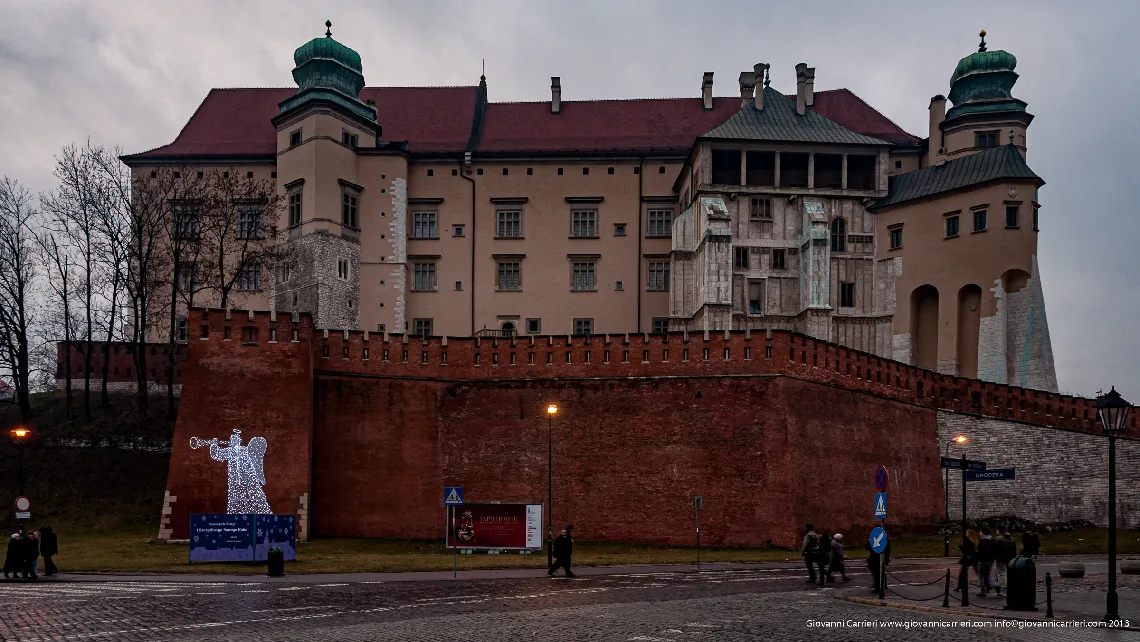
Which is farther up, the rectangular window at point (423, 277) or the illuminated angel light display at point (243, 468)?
the rectangular window at point (423, 277)

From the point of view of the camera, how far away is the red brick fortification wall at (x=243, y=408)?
38656 mm

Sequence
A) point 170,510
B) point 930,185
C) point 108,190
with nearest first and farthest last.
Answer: point 170,510
point 108,190
point 930,185

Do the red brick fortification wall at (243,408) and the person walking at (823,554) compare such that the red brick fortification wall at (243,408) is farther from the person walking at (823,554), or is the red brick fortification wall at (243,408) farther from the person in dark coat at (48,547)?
the person walking at (823,554)

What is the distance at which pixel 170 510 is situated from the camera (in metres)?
38.1

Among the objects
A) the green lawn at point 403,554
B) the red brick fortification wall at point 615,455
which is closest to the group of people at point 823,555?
the green lawn at point 403,554

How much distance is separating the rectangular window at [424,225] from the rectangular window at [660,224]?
11102 millimetres

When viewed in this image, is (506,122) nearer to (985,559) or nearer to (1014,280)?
(1014,280)

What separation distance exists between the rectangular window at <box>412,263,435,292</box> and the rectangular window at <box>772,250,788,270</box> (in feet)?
64.2

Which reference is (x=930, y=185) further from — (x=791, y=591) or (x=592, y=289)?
(x=791, y=591)

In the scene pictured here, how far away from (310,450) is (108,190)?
19.2 meters

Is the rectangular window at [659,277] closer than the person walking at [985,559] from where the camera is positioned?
No

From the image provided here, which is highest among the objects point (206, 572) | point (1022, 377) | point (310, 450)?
point (1022, 377)

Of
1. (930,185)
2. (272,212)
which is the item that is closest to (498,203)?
(272,212)

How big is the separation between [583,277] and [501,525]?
32012mm
